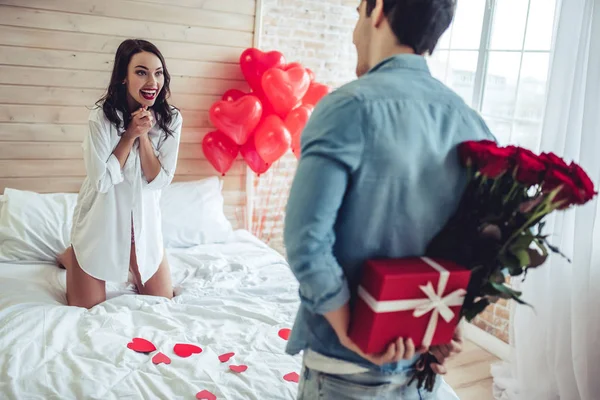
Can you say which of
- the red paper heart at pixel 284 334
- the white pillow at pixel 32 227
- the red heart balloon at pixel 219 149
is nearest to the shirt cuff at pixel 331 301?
the red paper heart at pixel 284 334

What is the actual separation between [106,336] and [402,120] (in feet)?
4.61

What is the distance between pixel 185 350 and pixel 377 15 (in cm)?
130

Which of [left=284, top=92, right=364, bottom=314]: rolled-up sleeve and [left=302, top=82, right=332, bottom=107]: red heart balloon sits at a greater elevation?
[left=302, top=82, right=332, bottom=107]: red heart balloon

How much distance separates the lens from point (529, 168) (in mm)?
864

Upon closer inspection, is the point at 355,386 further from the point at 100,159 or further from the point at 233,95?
the point at 233,95

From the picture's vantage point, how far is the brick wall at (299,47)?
125 inches

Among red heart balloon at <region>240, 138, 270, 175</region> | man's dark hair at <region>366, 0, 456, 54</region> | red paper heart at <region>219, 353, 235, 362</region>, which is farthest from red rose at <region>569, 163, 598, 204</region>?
red heart balloon at <region>240, 138, 270, 175</region>

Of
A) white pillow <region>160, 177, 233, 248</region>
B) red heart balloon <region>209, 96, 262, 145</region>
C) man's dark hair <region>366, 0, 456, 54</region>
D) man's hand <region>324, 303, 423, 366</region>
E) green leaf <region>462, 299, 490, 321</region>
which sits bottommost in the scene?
white pillow <region>160, 177, 233, 248</region>

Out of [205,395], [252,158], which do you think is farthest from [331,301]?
[252,158]

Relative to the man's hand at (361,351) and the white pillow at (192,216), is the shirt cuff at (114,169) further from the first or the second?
the man's hand at (361,351)

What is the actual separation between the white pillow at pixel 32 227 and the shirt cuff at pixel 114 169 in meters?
0.64

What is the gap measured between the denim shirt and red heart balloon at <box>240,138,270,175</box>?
2.05 m

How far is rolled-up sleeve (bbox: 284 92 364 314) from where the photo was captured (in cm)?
81

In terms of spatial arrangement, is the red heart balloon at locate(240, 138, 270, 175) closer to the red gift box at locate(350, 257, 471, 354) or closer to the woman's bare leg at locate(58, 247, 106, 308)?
the woman's bare leg at locate(58, 247, 106, 308)
